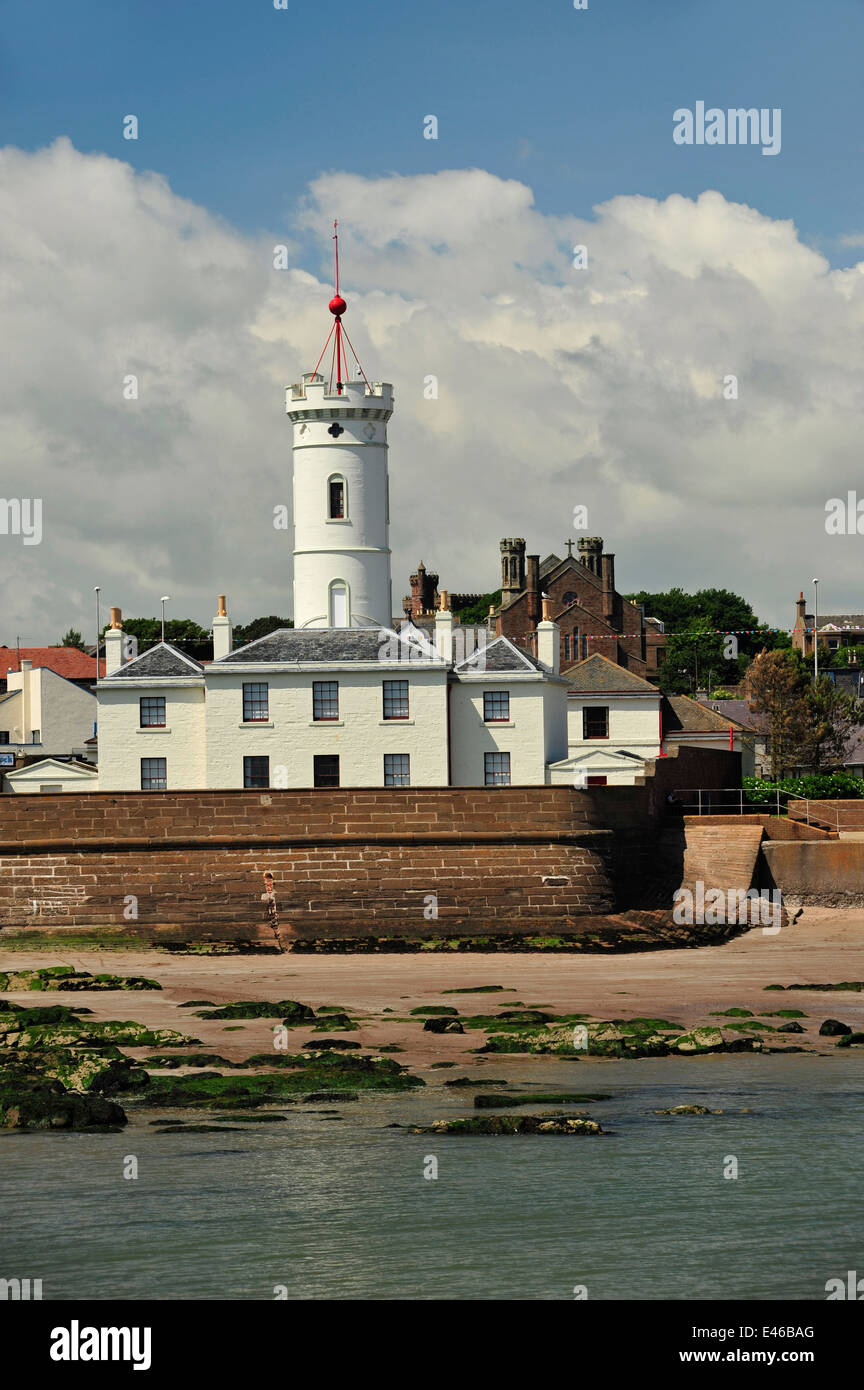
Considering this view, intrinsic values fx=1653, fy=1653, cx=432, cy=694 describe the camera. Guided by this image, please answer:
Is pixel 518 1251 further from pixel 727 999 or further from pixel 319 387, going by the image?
pixel 319 387

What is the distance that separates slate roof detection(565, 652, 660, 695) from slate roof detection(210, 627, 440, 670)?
9.64 metres

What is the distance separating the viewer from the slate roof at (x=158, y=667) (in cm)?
4706

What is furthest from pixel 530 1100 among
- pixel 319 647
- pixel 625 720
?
pixel 625 720

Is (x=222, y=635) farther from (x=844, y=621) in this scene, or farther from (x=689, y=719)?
(x=844, y=621)

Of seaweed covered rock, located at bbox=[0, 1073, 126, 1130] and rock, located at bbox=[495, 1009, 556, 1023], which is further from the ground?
rock, located at bbox=[495, 1009, 556, 1023]

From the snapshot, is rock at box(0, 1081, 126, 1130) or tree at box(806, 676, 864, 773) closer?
rock at box(0, 1081, 126, 1130)

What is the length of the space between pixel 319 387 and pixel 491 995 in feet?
82.4

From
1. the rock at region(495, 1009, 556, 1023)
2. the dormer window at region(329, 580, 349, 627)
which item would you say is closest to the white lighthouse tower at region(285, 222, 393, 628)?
the dormer window at region(329, 580, 349, 627)

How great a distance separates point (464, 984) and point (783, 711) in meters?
38.4

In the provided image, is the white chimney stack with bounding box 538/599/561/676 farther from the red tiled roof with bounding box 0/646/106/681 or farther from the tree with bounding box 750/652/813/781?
the red tiled roof with bounding box 0/646/106/681

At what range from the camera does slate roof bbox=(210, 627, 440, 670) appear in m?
46.7

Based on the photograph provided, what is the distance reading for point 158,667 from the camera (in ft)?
155

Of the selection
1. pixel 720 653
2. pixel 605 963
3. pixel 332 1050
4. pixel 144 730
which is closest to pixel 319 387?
pixel 144 730

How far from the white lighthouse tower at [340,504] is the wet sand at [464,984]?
15.5m
